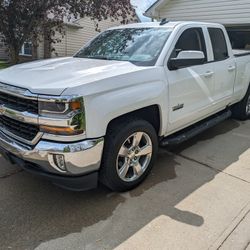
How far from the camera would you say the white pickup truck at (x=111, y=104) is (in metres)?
Answer: 2.88

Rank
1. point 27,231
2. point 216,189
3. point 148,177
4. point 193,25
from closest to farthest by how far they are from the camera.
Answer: point 27,231 → point 216,189 → point 148,177 → point 193,25

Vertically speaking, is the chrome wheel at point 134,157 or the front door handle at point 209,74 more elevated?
the front door handle at point 209,74

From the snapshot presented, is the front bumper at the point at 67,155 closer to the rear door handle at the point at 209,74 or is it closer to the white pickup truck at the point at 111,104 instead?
the white pickup truck at the point at 111,104

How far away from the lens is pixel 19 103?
123 inches

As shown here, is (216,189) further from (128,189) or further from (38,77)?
(38,77)

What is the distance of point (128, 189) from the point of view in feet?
11.8

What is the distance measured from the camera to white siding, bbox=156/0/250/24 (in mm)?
9602

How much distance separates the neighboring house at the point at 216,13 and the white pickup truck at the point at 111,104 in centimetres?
555

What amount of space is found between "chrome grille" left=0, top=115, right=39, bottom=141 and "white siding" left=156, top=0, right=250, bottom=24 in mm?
8467

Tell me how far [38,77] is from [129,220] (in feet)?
5.68

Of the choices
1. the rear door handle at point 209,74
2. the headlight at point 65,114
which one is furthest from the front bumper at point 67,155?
the rear door handle at point 209,74

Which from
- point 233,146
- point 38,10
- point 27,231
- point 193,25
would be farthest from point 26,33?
point 27,231

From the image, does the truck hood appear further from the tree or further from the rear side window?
the tree

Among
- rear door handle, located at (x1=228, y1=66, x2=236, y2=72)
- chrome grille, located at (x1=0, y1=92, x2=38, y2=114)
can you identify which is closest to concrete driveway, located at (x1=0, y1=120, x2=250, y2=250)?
chrome grille, located at (x1=0, y1=92, x2=38, y2=114)
